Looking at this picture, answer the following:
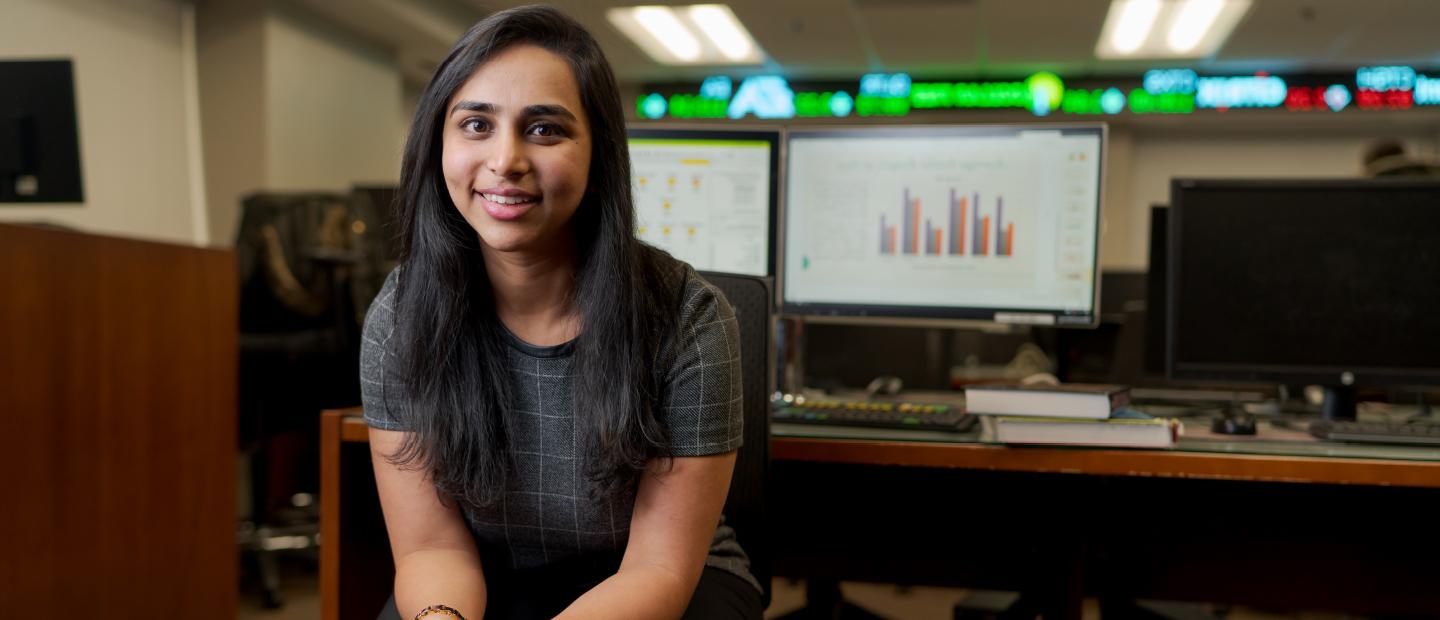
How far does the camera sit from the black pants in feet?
3.70

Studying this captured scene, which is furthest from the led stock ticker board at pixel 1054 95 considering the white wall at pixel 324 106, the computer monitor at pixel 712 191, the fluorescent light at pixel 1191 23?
the computer monitor at pixel 712 191

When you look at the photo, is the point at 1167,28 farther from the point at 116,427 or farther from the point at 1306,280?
the point at 116,427

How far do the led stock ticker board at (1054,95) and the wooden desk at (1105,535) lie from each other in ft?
15.9

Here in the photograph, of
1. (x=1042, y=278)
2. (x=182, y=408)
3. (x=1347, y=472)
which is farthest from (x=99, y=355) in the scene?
(x=1347, y=472)

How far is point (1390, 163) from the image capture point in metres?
3.17

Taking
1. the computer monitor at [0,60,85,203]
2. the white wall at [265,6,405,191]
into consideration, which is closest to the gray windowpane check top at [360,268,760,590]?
the computer monitor at [0,60,85,203]

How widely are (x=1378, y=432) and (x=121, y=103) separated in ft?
15.8

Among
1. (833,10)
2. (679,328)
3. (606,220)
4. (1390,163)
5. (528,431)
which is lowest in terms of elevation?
(528,431)

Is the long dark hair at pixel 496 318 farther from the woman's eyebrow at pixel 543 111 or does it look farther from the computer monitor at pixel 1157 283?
the computer monitor at pixel 1157 283

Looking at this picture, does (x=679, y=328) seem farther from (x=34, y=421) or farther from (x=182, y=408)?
(x=182, y=408)

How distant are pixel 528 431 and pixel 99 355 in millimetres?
1095

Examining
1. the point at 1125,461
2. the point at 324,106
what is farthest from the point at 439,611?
the point at 324,106

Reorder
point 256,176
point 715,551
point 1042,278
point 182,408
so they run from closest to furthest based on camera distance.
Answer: point 715,551
point 1042,278
point 182,408
point 256,176

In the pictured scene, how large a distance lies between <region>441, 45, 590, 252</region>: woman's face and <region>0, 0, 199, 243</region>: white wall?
3.66 m
